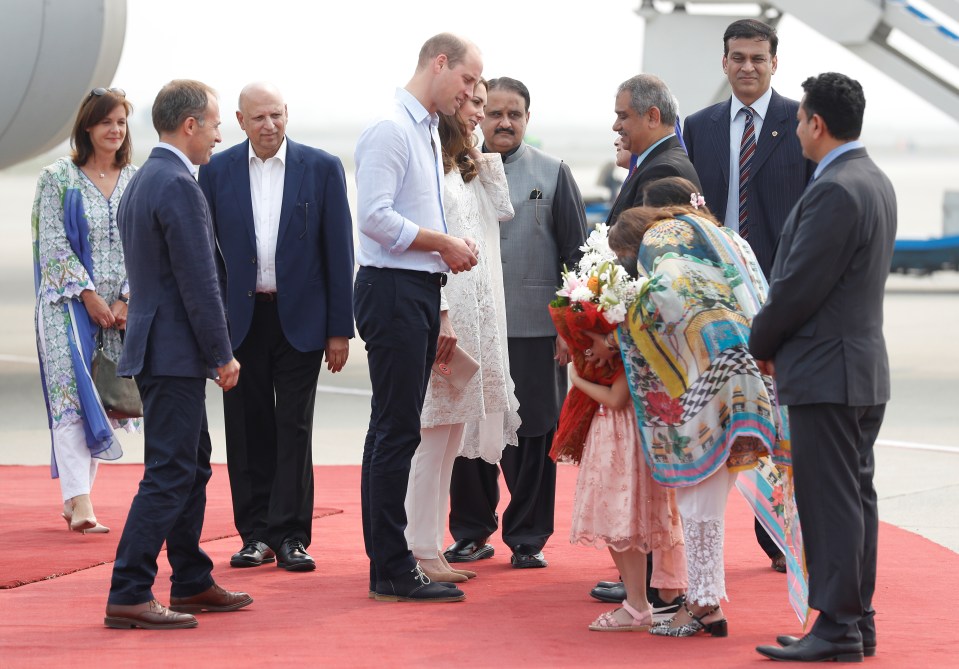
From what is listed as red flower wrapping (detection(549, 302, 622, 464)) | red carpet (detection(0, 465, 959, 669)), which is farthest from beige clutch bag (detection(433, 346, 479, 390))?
red carpet (detection(0, 465, 959, 669))

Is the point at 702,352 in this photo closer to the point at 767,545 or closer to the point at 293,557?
the point at 767,545

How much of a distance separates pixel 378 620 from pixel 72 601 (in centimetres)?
115

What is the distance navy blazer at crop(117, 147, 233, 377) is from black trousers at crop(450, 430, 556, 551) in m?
1.73

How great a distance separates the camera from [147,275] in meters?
4.70

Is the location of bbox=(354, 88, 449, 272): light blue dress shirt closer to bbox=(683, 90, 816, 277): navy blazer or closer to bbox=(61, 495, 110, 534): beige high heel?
bbox=(683, 90, 816, 277): navy blazer

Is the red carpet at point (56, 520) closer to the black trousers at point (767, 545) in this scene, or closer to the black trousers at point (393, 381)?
the black trousers at point (393, 381)

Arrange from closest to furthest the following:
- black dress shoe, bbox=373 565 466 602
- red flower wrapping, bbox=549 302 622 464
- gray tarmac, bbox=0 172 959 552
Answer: red flower wrapping, bbox=549 302 622 464
black dress shoe, bbox=373 565 466 602
gray tarmac, bbox=0 172 959 552

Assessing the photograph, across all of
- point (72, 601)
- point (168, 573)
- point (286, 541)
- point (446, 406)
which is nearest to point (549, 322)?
point (446, 406)

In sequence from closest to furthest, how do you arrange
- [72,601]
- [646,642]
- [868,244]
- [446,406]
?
[868,244], [646,642], [72,601], [446,406]

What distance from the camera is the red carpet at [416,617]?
438cm

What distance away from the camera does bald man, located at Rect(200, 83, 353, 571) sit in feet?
19.3

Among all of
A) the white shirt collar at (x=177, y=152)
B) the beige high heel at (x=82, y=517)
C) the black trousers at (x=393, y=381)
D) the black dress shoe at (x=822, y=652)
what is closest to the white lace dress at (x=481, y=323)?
the black trousers at (x=393, y=381)

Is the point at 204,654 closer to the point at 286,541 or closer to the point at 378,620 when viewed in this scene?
the point at 378,620

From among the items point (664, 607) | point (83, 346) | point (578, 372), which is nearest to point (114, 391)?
point (83, 346)
